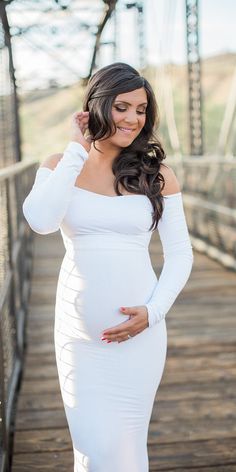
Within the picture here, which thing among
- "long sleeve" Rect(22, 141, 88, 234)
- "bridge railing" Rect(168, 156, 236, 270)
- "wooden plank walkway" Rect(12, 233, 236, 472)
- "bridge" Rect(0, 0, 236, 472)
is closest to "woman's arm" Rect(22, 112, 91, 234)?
"long sleeve" Rect(22, 141, 88, 234)

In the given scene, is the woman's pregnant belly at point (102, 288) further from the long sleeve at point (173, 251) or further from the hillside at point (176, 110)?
the hillside at point (176, 110)

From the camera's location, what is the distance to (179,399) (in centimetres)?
368

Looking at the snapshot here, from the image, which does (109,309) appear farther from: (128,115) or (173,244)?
(128,115)

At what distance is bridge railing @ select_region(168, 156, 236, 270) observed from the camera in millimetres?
6809

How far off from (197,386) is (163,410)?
1.31ft

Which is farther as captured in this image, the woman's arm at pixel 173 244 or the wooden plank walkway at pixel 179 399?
the wooden plank walkway at pixel 179 399

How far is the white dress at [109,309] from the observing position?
1948 millimetres

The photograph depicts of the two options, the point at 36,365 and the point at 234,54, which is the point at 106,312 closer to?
the point at 36,365

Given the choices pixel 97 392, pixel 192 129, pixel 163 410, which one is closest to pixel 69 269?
pixel 97 392

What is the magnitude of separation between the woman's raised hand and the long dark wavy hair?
1 cm

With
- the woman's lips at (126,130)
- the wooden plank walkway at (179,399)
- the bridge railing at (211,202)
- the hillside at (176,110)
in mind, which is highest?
the woman's lips at (126,130)

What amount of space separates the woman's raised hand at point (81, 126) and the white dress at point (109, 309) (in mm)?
49

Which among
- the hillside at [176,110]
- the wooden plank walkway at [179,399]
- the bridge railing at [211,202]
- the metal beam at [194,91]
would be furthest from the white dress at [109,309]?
the hillside at [176,110]

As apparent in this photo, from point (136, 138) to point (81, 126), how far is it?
0.17m
